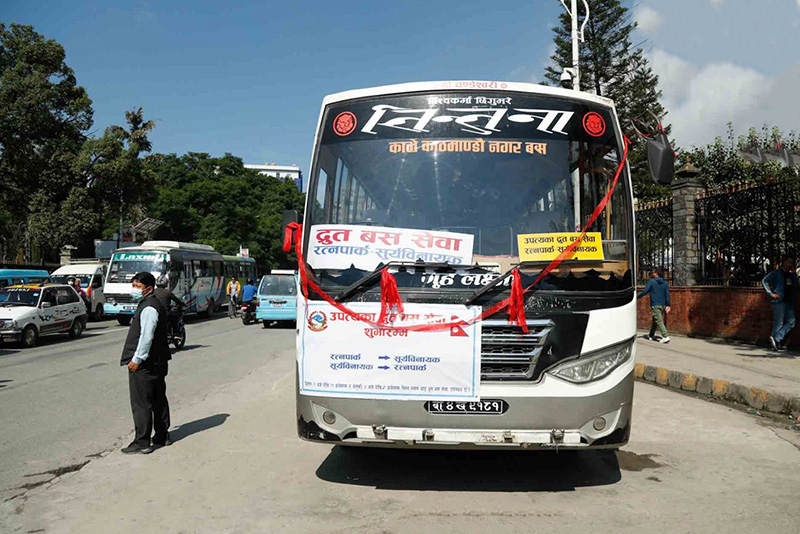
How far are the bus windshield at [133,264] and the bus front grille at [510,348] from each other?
2322 cm

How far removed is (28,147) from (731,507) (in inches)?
1409

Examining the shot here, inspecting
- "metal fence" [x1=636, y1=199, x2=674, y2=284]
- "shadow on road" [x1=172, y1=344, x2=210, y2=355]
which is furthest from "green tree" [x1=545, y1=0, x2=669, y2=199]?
"shadow on road" [x1=172, y1=344, x2=210, y2=355]

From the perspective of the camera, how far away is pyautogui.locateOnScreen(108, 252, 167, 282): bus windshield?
25828 mm

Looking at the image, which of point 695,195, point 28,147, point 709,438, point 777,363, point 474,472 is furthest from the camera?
point 28,147

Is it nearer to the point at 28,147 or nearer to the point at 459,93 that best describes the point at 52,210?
the point at 28,147

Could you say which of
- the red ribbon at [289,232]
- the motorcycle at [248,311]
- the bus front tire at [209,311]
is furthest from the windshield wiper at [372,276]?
the bus front tire at [209,311]

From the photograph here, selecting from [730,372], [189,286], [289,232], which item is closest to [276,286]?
[189,286]

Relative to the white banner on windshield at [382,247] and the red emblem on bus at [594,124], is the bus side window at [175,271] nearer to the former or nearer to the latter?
the white banner on windshield at [382,247]

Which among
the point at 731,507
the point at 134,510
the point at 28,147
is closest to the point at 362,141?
the point at 134,510

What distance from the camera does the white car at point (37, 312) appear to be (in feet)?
57.9

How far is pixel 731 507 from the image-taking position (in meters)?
4.96

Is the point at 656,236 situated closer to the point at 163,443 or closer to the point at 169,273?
the point at 163,443

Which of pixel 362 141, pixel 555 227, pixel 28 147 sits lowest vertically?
pixel 555 227

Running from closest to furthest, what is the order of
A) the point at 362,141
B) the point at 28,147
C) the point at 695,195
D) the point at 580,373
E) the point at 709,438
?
the point at 580,373
the point at 362,141
the point at 709,438
the point at 695,195
the point at 28,147
